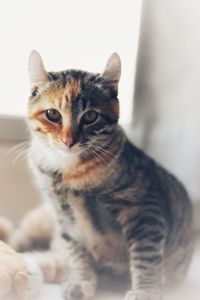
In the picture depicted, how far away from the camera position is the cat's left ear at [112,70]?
70 cm

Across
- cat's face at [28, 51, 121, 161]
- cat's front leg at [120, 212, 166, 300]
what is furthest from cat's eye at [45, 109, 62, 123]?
cat's front leg at [120, 212, 166, 300]

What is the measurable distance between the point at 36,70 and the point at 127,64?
151mm

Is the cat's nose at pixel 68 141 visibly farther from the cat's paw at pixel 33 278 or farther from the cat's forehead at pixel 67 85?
the cat's paw at pixel 33 278

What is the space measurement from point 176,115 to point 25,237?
325 mm

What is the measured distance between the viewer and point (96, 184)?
0.72m

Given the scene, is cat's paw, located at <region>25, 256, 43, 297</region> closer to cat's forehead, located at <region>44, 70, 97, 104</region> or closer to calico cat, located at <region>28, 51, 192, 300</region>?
calico cat, located at <region>28, 51, 192, 300</region>

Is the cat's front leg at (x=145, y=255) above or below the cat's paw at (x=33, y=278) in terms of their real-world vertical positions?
above

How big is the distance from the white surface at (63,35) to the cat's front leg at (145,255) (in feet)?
0.66

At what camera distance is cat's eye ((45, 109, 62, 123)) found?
682 millimetres

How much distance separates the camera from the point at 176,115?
32.7 inches

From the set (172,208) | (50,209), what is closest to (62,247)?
(50,209)

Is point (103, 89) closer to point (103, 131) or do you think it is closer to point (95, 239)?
point (103, 131)

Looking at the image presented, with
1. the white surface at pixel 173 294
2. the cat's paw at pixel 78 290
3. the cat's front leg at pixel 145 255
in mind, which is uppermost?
the cat's front leg at pixel 145 255

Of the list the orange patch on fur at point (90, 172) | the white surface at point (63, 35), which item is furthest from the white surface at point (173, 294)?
the white surface at point (63, 35)
